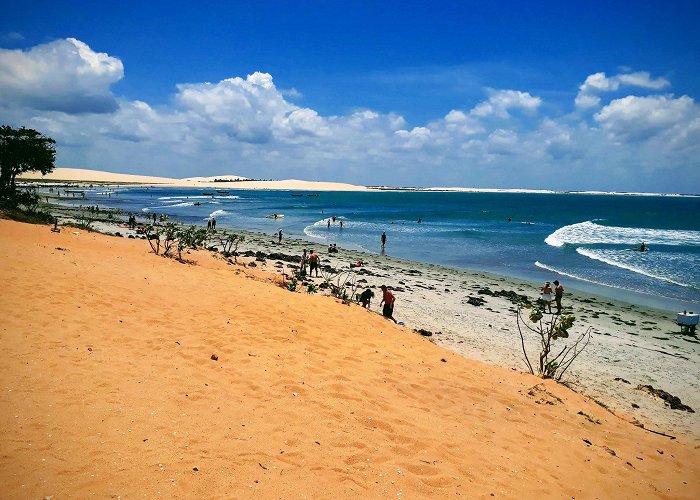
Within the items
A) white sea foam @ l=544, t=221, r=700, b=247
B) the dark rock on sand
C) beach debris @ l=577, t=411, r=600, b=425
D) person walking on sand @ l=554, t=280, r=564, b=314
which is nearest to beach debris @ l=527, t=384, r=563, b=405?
beach debris @ l=577, t=411, r=600, b=425

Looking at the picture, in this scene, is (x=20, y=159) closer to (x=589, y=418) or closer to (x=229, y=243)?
(x=229, y=243)

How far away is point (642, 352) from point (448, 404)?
1082 cm

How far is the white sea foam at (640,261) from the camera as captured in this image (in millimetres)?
27150

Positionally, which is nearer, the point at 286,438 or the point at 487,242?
the point at 286,438

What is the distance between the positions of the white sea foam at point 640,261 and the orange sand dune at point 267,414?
2392cm

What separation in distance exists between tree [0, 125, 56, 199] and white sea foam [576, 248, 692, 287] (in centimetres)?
3887

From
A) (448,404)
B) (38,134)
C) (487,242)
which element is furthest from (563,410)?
(487,242)

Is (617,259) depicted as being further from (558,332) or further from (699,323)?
(558,332)

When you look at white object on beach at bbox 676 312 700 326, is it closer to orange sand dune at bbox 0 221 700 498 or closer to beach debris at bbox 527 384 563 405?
orange sand dune at bbox 0 221 700 498

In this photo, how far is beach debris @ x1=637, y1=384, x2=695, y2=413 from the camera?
32.3 feet

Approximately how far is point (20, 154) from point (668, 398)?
3128 centimetres

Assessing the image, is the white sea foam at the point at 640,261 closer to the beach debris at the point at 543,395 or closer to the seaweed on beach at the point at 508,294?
the seaweed on beach at the point at 508,294

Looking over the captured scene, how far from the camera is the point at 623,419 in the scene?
8.08 meters

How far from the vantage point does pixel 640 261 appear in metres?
31.6
